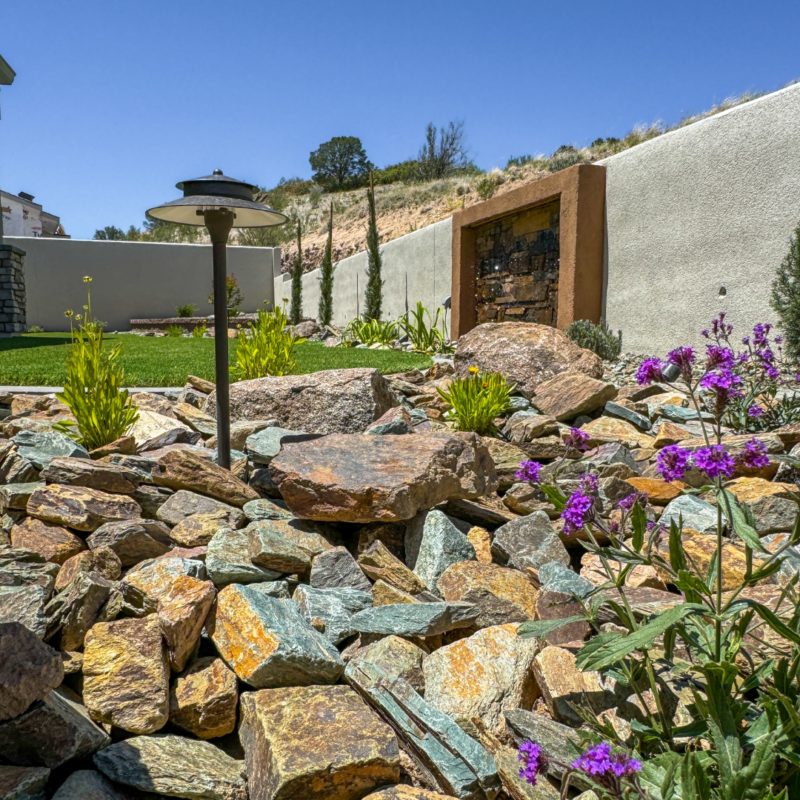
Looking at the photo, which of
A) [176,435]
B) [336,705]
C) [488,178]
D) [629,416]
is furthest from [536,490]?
[488,178]

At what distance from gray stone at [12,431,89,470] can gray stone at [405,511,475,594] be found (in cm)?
173

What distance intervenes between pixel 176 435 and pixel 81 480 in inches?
40.7

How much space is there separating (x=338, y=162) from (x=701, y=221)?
3151 centimetres

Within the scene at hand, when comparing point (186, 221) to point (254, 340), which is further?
point (254, 340)

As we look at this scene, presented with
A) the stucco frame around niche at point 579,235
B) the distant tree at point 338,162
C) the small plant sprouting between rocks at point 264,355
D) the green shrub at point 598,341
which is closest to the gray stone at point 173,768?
the small plant sprouting between rocks at point 264,355

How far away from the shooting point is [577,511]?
1520mm

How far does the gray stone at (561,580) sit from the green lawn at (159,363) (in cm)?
373

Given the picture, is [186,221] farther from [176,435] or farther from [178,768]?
[178,768]

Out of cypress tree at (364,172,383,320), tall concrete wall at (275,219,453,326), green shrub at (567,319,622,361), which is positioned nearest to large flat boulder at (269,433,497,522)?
green shrub at (567,319,622,361)

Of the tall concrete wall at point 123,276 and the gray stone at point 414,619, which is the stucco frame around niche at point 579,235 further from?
the tall concrete wall at point 123,276

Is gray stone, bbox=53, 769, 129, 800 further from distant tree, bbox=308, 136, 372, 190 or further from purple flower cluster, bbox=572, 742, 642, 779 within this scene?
distant tree, bbox=308, 136, 372, 190

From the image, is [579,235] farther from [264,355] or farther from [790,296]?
[264,355]

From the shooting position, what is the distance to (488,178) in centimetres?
1928

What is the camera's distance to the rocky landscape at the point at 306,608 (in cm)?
167
